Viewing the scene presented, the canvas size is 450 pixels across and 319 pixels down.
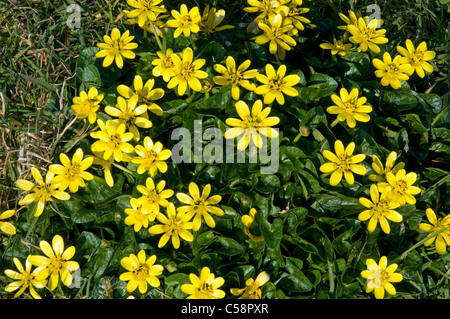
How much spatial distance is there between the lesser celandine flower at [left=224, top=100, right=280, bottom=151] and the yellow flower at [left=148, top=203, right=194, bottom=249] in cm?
41

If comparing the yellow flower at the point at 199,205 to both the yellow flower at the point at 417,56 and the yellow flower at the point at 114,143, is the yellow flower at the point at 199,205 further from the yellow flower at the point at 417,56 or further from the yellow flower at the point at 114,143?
the yellow flower at the point at 417,56

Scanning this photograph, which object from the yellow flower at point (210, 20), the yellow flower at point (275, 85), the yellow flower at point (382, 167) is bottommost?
the yellow flower at point (382, 167)

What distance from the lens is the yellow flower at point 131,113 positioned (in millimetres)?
2113

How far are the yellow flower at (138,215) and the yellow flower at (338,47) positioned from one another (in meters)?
1.27

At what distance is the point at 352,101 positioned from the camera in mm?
2166

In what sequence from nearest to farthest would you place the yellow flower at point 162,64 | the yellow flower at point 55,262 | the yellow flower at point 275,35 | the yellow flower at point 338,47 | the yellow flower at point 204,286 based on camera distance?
the yellow flower at point 204,286 → the yellow flower at point 55,262 → the yellow flower at point 162,64 → the yellow flower at point 275,35 → the yellow flower at point 338,47

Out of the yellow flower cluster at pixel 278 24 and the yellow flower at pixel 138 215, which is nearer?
the yellow flower at pixel 138 215

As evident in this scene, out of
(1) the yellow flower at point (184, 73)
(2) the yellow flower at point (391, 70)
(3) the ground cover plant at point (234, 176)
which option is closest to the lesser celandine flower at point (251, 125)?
(3) the ground cover plant at point (234, 176)

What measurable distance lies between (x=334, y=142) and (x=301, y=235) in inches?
19.5

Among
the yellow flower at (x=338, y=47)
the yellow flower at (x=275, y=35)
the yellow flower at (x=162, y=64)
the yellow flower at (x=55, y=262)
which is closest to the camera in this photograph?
the yellow flower at (x=55, y=262)

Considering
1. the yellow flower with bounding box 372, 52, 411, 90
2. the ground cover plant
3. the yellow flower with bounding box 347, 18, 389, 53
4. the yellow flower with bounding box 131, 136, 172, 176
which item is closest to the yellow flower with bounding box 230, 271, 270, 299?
the ground cover plant

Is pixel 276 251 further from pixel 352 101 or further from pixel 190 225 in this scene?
pixel 352 101

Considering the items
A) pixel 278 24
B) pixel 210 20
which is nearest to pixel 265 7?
pixel 278 24
